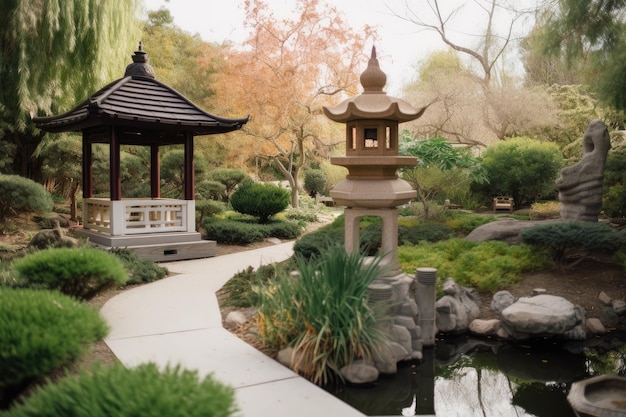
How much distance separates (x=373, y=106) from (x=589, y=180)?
19.4ft

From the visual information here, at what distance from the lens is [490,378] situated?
5.07 m

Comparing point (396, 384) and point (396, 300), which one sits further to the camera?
point (396, 300)

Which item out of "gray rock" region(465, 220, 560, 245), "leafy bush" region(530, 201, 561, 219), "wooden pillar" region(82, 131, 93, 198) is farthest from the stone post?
"leafy bush" region(530, 201, 561, 219)

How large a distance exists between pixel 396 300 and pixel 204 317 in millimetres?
2004

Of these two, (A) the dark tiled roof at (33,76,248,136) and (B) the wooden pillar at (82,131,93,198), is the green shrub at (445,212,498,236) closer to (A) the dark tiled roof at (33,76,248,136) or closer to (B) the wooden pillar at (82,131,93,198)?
(A) the dark tiled roof at (33,76,248,136)

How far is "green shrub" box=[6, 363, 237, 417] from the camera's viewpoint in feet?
6.68

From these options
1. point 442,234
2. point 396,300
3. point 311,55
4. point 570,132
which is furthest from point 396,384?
point 570,132

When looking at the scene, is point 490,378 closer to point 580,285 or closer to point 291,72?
point 580,285

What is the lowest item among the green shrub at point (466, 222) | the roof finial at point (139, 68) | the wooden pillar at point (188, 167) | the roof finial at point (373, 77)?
the green shrub at point (466, 222)

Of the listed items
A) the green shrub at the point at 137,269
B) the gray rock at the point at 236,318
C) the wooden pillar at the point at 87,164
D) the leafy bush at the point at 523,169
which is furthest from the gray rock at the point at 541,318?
the leafy bush at the point at 523,169

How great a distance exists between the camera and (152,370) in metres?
2.36

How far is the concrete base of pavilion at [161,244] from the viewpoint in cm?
909

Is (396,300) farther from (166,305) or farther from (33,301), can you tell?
(33,301)

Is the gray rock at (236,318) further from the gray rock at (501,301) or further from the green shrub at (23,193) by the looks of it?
the green shrub at (23,193)
